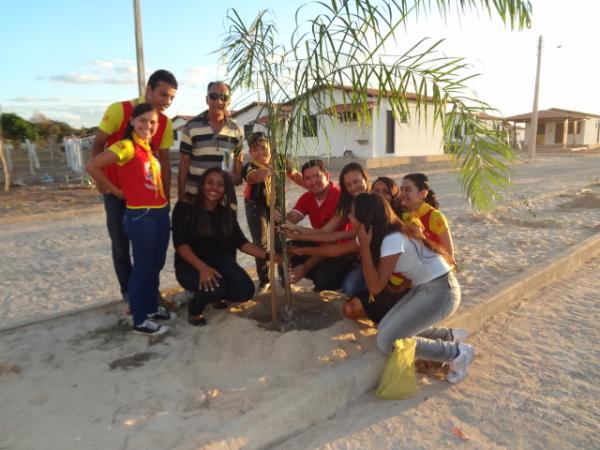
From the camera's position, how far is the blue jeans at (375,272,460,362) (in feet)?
9.80

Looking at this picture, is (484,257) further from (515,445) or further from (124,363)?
(124,363)

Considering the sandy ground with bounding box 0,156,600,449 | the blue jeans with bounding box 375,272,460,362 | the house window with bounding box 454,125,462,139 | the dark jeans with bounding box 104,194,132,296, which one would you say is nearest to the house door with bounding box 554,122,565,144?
the sandy ground with bounding box 0,156,600,449

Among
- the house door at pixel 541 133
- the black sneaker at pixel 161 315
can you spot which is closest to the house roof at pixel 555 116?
the house door at pixel 541 133

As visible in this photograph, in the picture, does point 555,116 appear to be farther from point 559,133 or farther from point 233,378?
point 233,378

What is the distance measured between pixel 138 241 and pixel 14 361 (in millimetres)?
1113

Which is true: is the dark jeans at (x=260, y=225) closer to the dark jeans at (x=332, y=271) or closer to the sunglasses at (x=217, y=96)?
the dark jeans at (x=332, y=271)

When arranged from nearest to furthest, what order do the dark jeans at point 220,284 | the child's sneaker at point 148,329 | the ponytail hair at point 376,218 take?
the ponytail hair at point 376,218 < the child's sneaker at point 148,329 < the dark jeans at point 220,284

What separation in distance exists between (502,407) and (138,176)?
2743 millimetres

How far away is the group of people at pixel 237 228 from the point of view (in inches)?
118

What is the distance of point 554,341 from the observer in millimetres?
3535

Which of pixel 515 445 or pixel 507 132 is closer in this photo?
pixel 515 445

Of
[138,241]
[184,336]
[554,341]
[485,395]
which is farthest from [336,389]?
[554,341]

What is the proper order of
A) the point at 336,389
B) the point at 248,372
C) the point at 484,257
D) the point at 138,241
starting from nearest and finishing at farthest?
the point at 336,389, the point at 248,372, the point at 138,241, the point at 484,257

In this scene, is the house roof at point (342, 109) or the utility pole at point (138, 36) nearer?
the house roof at point (342, 109)
